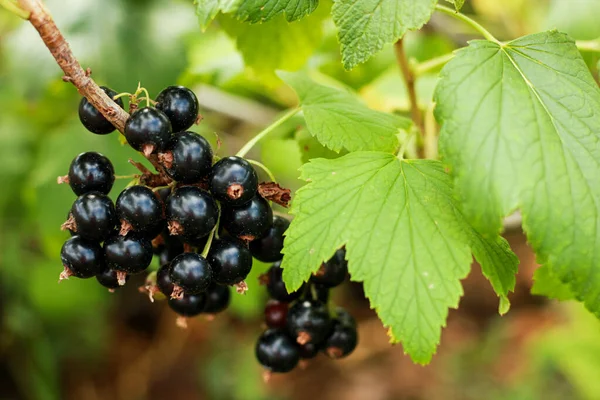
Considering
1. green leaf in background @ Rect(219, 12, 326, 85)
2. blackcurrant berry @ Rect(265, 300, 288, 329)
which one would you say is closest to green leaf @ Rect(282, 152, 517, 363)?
blackcurrant berry @ Rect(265, 300, 288, 329)

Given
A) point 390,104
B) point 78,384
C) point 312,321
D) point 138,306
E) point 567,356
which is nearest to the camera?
point 312,321

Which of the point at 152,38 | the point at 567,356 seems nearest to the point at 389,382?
the point at 567,356

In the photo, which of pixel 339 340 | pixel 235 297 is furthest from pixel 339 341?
pixel 235 297

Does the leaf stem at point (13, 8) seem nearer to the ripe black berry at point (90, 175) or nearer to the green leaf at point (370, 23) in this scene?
the ripe black berry at point (90, 175)

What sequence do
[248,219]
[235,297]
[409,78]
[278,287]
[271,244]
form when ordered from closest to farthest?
1. [248,219]
2. [271,244]
3. [278,287]
4. [409,78]
5. [235,297]

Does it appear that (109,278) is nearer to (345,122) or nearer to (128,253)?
(128,253)

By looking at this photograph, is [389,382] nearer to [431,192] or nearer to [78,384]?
[78,384]

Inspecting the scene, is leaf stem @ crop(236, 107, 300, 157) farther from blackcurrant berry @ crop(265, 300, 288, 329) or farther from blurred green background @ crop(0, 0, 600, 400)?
blackcurrant berry @ crop(265, 300, 288, 329)

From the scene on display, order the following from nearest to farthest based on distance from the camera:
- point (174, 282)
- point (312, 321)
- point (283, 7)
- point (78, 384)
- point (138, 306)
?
1. point (174, 282)
2. point (283, 7)
3. point (312, 321)
4. point (78, 384)
5. point (138, 306)
